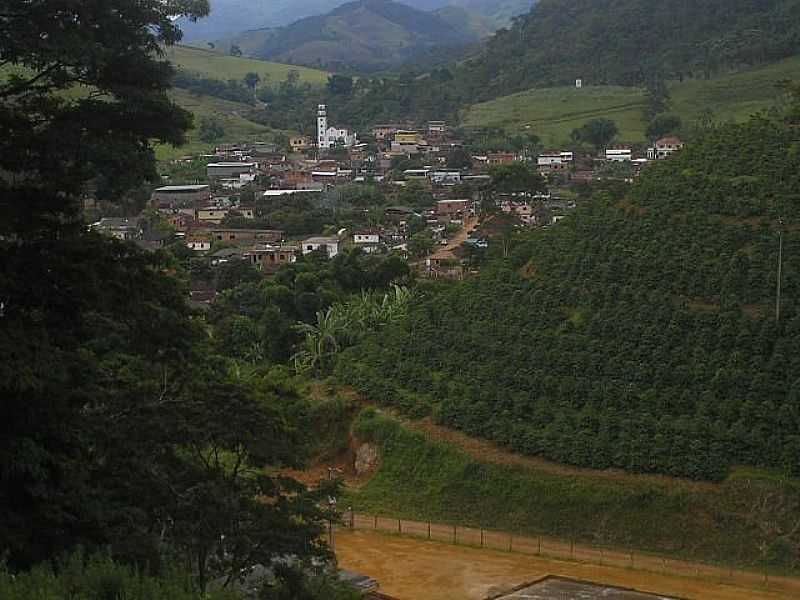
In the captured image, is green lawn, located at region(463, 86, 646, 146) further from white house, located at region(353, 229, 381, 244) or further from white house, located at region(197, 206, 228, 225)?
white house, located at region(353, 229, 381, 244)

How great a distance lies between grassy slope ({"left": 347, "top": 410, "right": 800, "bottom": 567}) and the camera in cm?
1808

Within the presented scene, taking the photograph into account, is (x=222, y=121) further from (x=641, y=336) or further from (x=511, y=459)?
(x=511, y=459)

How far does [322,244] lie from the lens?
43.7 m

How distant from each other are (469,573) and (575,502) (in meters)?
2.75

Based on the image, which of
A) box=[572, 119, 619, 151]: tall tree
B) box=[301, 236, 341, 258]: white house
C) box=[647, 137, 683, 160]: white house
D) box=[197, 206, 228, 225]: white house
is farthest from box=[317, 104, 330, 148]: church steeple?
box=[301, 236, 341, 258]: white house

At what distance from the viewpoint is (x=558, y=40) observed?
93312 millimetres

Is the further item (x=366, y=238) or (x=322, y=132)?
(x=322, y=132)

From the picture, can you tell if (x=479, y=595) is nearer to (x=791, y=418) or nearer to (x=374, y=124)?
(x=791, y=418)

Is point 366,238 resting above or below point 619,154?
below

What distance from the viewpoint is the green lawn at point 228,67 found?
350ft

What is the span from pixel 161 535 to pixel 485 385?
1262cm

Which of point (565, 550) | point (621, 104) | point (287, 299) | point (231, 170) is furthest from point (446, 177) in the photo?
point (565, 550)

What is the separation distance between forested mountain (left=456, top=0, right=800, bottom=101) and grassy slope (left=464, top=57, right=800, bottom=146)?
96.2 inches

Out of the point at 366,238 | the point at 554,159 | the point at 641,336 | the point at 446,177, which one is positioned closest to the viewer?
the point at 641,336
